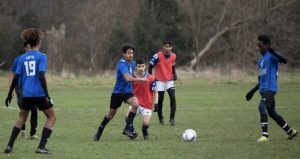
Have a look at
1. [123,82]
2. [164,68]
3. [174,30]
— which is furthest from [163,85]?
[174,30]

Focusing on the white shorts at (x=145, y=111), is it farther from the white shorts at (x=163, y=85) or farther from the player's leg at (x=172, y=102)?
the white shorts at (x=163, y=85)

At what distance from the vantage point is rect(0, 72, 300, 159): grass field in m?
9.93

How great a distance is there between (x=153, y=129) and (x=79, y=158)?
5.01 metres

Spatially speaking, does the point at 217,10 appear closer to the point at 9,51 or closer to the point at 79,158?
the point at 9,51

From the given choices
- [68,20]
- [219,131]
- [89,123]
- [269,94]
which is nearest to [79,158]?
[269,94]

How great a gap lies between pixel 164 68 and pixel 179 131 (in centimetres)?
279

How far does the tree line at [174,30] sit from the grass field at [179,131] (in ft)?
70.4

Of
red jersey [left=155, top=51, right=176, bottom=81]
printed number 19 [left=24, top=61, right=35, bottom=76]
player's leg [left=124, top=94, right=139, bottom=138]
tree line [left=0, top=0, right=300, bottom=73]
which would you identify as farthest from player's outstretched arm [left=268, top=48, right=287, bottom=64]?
tree line [left=0, top=0, right=300, bottom=73]

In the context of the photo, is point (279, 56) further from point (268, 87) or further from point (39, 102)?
point (39, 102)

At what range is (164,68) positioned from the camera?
16125 mm

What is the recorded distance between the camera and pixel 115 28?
4925 centimetres

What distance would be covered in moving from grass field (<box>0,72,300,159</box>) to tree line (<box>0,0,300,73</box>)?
70.4 feet

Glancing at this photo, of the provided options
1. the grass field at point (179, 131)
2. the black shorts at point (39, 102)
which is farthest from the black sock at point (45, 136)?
the black shorts at point (39, 102)

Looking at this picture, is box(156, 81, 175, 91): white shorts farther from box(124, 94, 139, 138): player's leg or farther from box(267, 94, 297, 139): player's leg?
box(267, 94, 297, 139): player's leg
